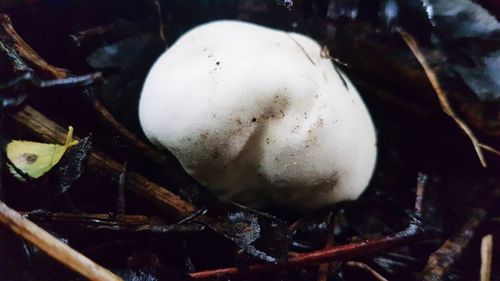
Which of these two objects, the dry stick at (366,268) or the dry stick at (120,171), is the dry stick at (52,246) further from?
the dry stick at (366,268)

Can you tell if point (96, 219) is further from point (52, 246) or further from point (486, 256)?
point (486, 256)

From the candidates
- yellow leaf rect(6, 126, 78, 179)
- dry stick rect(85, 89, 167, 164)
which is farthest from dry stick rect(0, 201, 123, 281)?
dry stick rect(85, 89, 167, 164)

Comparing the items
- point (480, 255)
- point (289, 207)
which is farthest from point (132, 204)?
point (480, 255)

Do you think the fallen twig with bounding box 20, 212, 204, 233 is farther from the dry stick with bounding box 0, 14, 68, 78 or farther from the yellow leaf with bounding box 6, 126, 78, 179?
the dry stick with bounding box 0, 14, 68, 78

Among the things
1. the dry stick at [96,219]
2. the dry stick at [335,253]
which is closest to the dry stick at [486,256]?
the dry stick at [335,253]

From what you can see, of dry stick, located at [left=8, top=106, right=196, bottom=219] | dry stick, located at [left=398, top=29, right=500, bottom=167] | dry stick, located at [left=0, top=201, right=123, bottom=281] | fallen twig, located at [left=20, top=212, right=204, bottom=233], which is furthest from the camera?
dry stick, located at [left=398, top=29, right=500, bottom=167]

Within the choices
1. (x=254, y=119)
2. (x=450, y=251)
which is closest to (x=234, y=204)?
(x=254, y=119)
